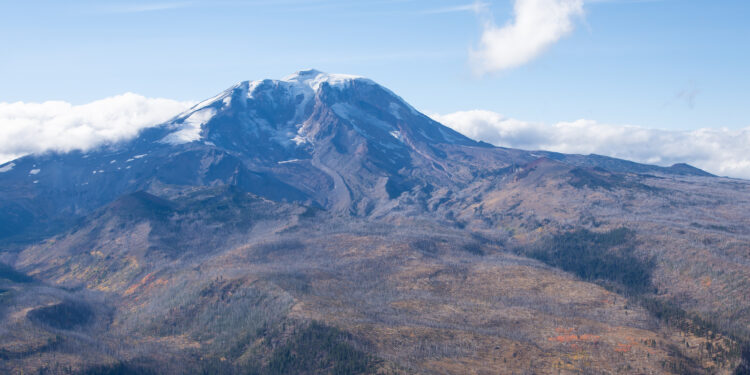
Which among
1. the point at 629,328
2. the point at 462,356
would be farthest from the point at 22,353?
the point at 629,328

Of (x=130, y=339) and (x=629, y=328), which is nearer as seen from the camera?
(x=629, y=328)

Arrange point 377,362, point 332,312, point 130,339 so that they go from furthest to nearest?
point 130,339 → point 332,312 → point 377,362

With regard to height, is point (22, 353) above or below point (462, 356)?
below

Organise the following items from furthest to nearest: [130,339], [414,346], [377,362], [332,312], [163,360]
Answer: [130,339] → [332,312] → [163,360] → [414,346] → [377,362]

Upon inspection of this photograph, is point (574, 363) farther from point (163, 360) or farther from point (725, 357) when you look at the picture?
point (163, 360)

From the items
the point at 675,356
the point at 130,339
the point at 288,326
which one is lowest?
the point at 130,339

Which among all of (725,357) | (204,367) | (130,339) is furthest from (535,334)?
(130,339)

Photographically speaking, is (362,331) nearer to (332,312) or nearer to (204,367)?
(332,312)

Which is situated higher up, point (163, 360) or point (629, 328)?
point (629, 328)

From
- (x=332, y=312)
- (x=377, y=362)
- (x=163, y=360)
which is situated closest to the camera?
(x=377, y=362)
